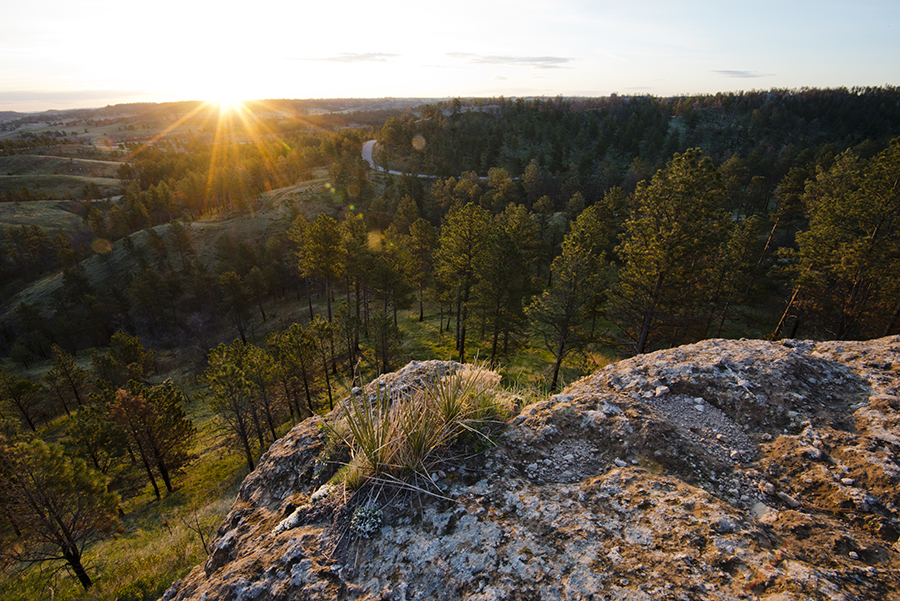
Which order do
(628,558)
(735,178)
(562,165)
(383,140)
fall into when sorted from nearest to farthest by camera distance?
1. (628,558)
2. (735,178)
3. (562,165)
4. (383,140)

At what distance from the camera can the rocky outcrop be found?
2.27 meters

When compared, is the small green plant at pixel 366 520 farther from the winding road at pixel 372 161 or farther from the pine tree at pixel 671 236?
the winding road at pixel 372 161

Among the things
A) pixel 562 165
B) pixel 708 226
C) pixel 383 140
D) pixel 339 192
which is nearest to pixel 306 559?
pixel 708 226

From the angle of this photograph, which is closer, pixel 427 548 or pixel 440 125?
pixel 427 548

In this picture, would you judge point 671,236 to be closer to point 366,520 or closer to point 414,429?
point 414,429

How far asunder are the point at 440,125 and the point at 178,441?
113 metres

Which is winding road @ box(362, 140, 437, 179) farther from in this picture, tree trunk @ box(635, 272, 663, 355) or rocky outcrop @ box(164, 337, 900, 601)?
rocky outcrop @ box(164, 337, 900, 601)

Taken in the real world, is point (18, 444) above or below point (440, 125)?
below

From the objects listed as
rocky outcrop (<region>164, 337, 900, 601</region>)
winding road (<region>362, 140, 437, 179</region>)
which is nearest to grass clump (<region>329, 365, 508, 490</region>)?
rocky outcrop (<region>164, 337, 900, 601</region>)

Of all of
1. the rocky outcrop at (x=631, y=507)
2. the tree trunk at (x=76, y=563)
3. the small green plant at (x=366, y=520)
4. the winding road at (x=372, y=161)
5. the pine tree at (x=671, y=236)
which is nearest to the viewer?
the rocky outcrop at (x=631, y=507)

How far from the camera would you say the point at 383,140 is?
10912 centimetres

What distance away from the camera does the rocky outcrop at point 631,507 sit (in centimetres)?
227

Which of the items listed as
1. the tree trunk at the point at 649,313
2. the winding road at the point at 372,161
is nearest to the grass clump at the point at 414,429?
the tree trunk at the point at 649,313

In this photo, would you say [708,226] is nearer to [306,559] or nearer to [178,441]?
[306,559]
